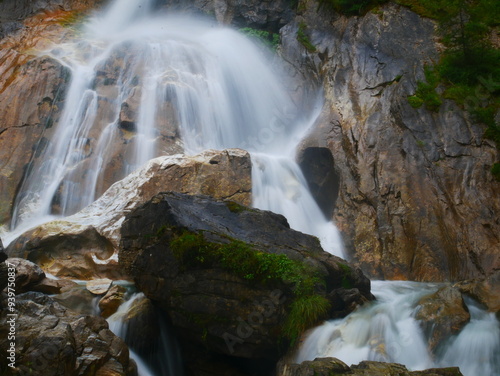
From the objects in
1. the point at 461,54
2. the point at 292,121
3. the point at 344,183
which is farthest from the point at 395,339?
the point at 292,121

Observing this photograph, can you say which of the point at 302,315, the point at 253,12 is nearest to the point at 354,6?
the point at 253,12

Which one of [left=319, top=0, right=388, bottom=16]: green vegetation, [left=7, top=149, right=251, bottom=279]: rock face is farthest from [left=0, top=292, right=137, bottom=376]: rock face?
[left=319, top=0, right=388, bottom=16]: green vegetation

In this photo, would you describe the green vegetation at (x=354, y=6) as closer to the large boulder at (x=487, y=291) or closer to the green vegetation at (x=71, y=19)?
the large boulder at (x=487, y=291)

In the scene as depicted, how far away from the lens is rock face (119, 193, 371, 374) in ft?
22.5

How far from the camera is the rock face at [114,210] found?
1098cm

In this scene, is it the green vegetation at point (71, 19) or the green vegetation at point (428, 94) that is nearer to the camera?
the green vegetation at point (428, 94)

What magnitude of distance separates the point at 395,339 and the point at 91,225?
856 cm

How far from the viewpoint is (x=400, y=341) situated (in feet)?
20.5

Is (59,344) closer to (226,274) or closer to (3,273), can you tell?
(3,273)

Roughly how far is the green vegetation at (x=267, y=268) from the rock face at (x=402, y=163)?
4.47 metres

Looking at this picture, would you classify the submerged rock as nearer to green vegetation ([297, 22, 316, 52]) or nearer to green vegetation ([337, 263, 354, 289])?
green vegetation ([337, 263, 354, 289])

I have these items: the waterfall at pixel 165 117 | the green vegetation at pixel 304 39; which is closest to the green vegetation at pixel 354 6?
the green vegetation at pixel 304 39

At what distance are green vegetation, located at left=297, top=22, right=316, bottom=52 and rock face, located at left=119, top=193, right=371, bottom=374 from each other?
12.1 m

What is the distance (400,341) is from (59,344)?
518cm
